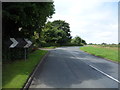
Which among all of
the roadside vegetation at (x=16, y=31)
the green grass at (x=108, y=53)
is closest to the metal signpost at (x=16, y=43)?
the roadside vegetation at (x=16, y=31)

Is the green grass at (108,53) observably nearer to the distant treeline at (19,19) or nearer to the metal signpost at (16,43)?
the distant treeline at (19,19)

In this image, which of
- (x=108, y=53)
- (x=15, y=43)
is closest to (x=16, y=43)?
(x=15, y=43)

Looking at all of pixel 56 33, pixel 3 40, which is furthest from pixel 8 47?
pixel 56 33

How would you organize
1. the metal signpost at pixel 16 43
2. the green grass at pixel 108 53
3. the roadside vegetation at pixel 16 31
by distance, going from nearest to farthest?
the roadside vegetation at pixel 16 31, the metal signpost at pixel 16 43, the green grass at pixel 108 53

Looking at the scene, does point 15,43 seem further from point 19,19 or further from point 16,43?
point 19,19

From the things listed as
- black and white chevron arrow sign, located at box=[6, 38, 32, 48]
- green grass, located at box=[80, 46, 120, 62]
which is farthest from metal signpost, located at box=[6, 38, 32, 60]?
green grass, located at box=[80, 46, 120, 62]

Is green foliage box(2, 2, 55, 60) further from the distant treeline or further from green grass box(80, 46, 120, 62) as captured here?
green grass box(80, 46, 120, 62)

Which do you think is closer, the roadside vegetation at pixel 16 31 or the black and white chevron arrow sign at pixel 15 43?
the roadside vegetation at pixel 16 31

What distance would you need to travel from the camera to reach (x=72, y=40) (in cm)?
→ 9150

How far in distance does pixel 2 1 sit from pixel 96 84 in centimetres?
728

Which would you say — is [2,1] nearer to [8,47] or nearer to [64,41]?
[8,47]

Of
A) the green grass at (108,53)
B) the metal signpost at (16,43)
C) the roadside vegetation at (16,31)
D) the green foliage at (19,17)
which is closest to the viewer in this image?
the roadside vegetation at (16,31)

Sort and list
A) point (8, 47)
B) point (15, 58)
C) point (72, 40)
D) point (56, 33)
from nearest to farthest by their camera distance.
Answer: point (8, 47) → point (15, 58) → point (56, 33) → point (72, 40)

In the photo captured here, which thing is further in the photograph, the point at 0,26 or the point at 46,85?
the point at 0,26
